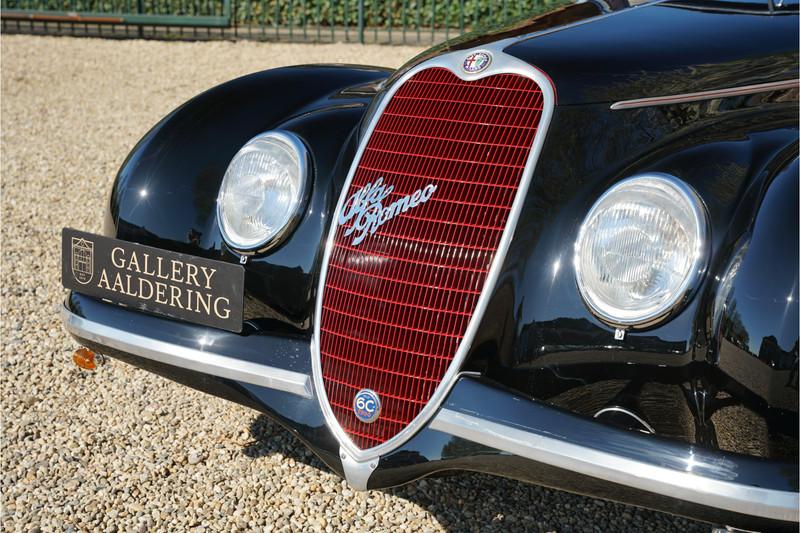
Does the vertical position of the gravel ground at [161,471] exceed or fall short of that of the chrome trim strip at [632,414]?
it falls short

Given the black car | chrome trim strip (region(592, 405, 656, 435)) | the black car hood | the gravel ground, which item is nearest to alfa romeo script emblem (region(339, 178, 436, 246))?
the black car

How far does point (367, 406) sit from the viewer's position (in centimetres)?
233

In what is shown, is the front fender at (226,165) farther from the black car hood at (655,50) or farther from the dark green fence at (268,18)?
the dark green fence at (268,18)

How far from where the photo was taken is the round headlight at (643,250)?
192 cm

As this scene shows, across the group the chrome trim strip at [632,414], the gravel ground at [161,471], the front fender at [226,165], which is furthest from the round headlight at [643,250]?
the gravel ground at [161,471]

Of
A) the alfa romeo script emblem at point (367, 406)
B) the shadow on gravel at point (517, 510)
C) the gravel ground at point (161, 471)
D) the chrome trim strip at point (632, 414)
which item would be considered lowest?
the gravel ground at point (161, 471)

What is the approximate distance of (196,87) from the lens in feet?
30.7

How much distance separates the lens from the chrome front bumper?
1.77 m

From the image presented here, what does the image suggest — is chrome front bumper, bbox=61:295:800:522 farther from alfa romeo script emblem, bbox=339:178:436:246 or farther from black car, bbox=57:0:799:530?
alfa romeo script emblem, bbox=339:178:436:246

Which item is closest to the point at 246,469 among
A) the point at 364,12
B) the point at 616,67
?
the point at 616,67

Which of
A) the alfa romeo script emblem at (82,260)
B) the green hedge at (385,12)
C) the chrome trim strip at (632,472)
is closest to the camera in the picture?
the chrome trim strip at (632,472)

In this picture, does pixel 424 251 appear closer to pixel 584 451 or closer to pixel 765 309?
pixel 584 451

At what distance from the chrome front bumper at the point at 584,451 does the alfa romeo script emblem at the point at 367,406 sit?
130mm

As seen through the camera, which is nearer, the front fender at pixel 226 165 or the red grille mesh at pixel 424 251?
the red grille mesh at pixel 424 251
